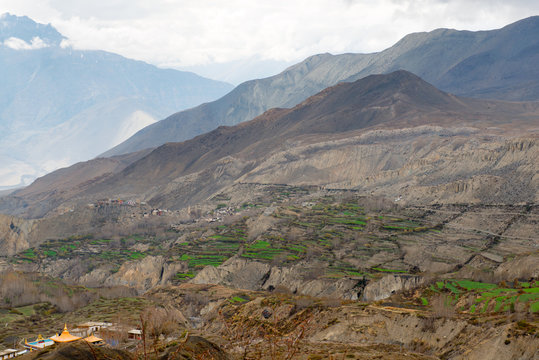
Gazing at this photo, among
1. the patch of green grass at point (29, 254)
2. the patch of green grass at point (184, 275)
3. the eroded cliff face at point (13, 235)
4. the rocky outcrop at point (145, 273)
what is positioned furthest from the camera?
the eroded cliff face at point (13, 235)

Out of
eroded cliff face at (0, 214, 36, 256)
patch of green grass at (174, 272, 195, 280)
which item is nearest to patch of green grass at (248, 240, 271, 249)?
patch of green grass at (174, 272, 195, 280)

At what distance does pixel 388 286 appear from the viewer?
6612cm

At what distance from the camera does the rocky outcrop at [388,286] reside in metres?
65.0

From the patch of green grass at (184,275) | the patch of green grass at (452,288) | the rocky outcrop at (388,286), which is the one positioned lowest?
the rocky outcrop at (388,286)

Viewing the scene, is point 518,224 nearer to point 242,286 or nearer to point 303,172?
point 242,286

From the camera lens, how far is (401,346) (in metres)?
41.7

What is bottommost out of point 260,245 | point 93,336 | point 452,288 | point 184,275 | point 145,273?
point 452,288

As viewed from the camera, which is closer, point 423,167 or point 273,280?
point 273,280

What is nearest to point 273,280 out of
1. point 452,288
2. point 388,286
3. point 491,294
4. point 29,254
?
point 388,286

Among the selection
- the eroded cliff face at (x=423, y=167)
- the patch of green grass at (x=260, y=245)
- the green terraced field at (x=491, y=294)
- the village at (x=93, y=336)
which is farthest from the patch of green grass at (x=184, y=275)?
the eroded cliff face at (x=423, y=167)

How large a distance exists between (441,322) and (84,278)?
75694mm

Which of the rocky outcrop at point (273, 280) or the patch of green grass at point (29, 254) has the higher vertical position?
the patch of green grass at point (29, 254)

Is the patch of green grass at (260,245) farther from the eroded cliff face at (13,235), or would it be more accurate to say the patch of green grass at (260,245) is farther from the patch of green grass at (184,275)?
the eroded cliff face at (13,235)

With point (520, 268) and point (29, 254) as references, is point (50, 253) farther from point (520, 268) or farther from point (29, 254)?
point (520, 268)
